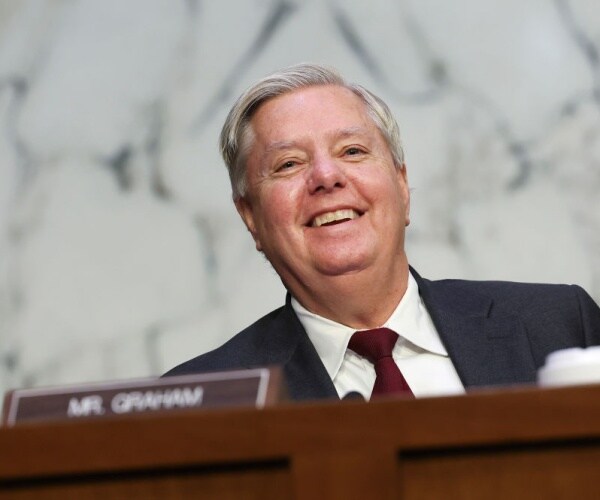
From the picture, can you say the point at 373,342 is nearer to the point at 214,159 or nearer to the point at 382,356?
the point at 382,356

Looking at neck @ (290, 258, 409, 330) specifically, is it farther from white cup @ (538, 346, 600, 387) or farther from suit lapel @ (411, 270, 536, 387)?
white cup @ (538, 346, 600, 387)

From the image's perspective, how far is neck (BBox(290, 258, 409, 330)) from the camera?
6.27ft

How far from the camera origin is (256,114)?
2.08m

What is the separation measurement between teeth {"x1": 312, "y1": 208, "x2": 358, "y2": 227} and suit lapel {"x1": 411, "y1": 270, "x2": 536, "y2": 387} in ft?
0.52

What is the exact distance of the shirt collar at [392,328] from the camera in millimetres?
1844

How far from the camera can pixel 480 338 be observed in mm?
1835

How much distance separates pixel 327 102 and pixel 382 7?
1.25ft

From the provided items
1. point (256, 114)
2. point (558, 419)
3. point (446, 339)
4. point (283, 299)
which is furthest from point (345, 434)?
point (283, 299)

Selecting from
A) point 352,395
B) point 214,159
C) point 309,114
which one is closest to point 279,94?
point 309,114

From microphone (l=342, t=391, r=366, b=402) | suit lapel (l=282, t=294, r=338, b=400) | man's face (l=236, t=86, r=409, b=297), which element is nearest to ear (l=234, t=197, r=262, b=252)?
man's face (l=236, t=86, r=409, b=297)

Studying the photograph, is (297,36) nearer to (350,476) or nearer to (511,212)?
(511,212)

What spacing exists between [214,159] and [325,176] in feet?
1.44

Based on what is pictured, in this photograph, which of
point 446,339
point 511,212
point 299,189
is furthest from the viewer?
point 511,212

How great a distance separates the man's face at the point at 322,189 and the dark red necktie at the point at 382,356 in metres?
0.11
